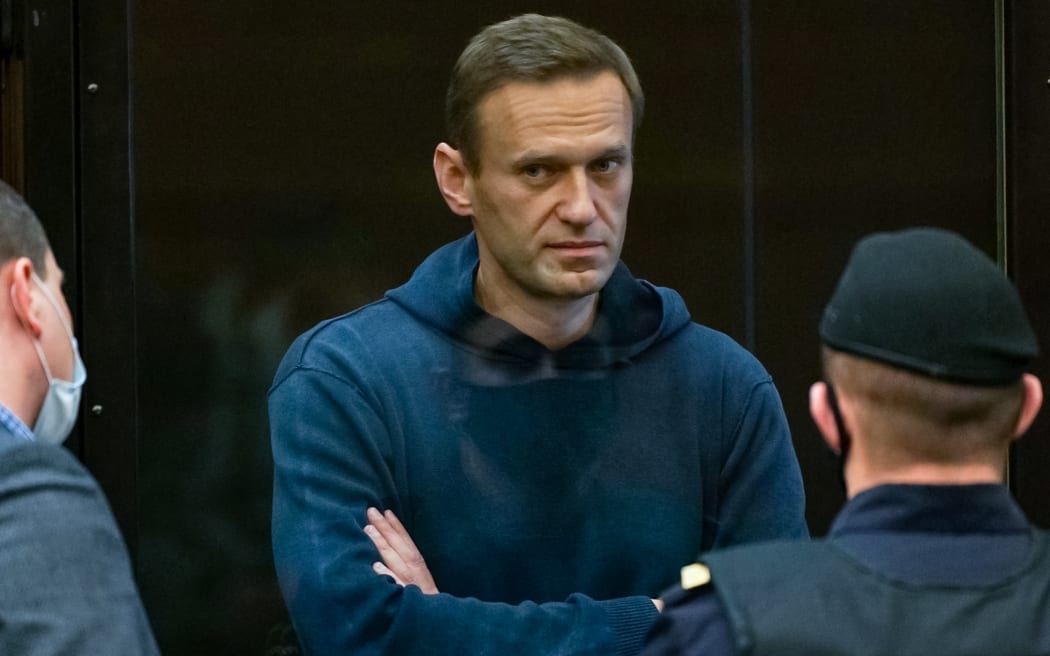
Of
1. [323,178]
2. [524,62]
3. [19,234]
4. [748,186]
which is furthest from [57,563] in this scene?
[748,186]

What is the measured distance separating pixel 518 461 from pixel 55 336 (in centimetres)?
101

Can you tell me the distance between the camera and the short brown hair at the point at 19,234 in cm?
277

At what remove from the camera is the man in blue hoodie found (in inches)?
129

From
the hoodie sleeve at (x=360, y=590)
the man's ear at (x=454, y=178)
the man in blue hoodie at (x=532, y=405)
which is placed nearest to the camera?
the hoodie sleeve at (x=360, y=590)

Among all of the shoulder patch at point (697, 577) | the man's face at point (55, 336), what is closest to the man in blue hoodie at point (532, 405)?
the man's face at point (55, 336)

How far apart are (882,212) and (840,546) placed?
79.3 inches

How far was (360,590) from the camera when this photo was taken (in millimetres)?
3145

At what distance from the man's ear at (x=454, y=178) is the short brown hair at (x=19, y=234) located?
37.5 inches

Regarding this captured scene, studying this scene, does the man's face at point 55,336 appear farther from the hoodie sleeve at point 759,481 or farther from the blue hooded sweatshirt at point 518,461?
the hoodie sleeve at point 759,481

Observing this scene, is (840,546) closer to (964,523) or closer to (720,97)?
(964,523)

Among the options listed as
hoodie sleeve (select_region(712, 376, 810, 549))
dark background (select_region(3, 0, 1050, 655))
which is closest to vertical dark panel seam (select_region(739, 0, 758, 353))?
dark background (select_region(3, 0, 1050, 655))

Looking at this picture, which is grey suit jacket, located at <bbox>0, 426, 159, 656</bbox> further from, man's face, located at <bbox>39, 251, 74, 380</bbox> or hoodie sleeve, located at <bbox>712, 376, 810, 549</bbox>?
hoodie sleeve, located at <bbox>712, 376, 810, 549</bbox>

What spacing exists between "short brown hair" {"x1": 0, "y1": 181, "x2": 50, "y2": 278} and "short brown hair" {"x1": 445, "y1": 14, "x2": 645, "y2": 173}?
0.96 meters

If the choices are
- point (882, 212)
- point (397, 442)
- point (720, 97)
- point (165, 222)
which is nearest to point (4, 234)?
point (397, 442)
